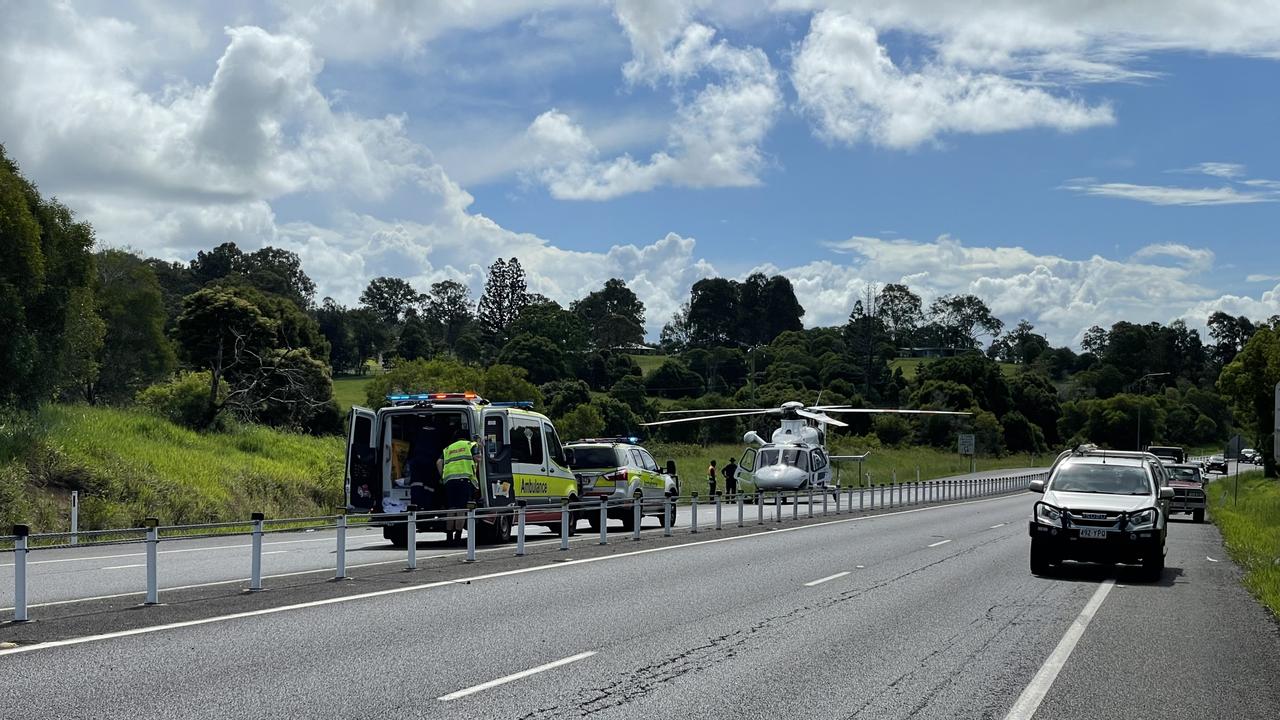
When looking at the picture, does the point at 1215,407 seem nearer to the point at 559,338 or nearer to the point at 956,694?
the point at 559,338

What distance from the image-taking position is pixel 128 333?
71250mm

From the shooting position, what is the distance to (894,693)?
8664mm

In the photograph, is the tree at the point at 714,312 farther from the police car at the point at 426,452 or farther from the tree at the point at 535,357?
the police car at the point at 426,452

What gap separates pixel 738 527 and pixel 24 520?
49.9ft

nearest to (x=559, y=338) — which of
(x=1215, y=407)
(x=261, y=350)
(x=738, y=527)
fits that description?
(x=261, y=350)

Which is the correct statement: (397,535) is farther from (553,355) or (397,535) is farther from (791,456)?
(553,355)

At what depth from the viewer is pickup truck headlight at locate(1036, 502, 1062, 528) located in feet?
55.8

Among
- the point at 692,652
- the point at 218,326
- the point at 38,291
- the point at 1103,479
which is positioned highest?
the point at 218,326

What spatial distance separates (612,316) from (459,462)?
475ft

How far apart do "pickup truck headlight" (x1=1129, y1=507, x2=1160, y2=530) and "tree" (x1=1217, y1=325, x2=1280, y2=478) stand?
5166cm

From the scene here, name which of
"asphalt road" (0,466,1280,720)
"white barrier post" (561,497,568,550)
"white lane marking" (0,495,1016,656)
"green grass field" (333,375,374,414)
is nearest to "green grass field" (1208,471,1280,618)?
"asphalt road" (0,466,1280,720)

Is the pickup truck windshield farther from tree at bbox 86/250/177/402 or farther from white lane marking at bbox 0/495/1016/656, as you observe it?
tree at bbox 86/250/177/402

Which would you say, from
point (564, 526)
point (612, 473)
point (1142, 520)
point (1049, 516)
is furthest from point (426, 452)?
point (1142, 520)

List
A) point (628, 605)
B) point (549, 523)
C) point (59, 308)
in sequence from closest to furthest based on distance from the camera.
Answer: point (628, 605) → point (549, 523) → point (59, 308)
